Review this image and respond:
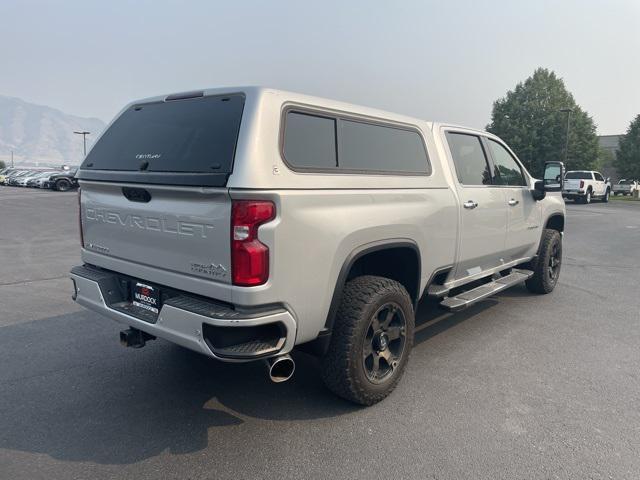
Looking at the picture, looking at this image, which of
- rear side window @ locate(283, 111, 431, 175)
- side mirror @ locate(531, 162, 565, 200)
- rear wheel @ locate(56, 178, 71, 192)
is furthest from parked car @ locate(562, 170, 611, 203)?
rear wheel @ locate(56, 178, 71, 192)

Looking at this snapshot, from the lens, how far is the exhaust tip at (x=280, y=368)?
9.09 feet

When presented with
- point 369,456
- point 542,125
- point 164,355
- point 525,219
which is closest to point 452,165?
point 525,219

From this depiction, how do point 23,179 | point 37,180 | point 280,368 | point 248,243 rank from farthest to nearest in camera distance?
point 23,179, point 37,180, point 280,368, point 248,243

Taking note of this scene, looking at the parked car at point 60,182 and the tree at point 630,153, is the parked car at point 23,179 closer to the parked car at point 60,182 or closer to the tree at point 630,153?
the parked car at point 60,182

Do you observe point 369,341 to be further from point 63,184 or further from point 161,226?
point 63,184

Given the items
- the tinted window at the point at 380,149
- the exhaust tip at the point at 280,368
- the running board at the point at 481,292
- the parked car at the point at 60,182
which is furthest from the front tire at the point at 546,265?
the parked car at the point at 60,182

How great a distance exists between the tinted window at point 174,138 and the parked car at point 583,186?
2808 cm

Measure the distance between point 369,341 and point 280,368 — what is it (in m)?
0.80

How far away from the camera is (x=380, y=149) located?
11.9 ft

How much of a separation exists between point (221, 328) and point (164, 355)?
73.6 inches

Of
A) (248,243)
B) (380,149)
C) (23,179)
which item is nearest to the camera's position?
(248,243)

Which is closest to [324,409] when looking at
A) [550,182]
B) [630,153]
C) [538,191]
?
[538,191]

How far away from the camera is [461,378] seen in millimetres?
3857

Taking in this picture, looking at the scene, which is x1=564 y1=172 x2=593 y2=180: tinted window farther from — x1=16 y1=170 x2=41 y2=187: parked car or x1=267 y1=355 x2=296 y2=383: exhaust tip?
x1=16 y1=170 x2=41 y2=187: parked car
